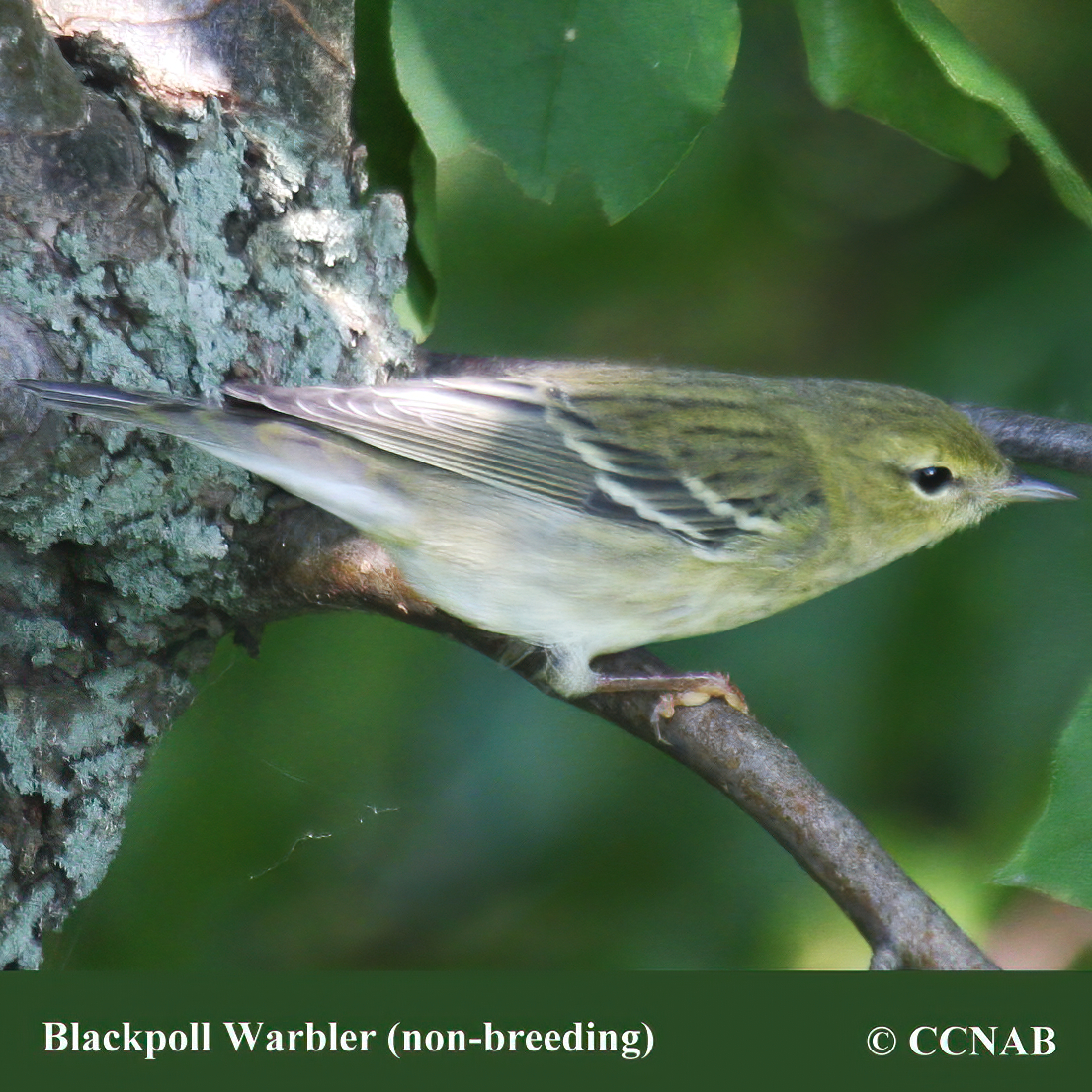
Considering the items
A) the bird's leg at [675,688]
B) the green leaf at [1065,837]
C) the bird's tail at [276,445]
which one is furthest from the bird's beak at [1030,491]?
the bird's tail at [276,445]

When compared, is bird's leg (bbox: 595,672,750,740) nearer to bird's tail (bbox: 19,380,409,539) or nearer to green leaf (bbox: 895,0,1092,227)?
bird's tail (bbox: 19,380,409,539)

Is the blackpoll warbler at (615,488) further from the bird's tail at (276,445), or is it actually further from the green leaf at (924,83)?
the green leaf at (924,83)

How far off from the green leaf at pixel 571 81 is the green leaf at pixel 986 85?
0.32 meters

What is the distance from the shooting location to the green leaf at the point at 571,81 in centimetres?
201

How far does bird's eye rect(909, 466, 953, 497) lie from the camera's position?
306 cm

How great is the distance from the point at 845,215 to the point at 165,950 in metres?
2.97

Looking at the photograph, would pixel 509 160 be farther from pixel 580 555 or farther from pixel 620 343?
pixel 620 343

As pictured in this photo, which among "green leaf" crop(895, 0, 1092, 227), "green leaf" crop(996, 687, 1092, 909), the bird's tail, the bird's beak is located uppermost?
the bird's beak

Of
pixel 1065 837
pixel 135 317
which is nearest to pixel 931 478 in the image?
pixel 1065 837

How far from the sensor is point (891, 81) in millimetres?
2264

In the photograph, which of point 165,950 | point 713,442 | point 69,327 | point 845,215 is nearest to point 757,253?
point 845,215

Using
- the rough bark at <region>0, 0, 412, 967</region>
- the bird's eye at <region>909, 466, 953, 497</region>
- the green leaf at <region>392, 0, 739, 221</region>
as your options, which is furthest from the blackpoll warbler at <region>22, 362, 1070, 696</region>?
the green leaf at <region>392, 0, 739, 221</region>

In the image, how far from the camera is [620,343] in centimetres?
401

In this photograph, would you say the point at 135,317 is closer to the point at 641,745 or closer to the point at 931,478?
the point at 641,745
